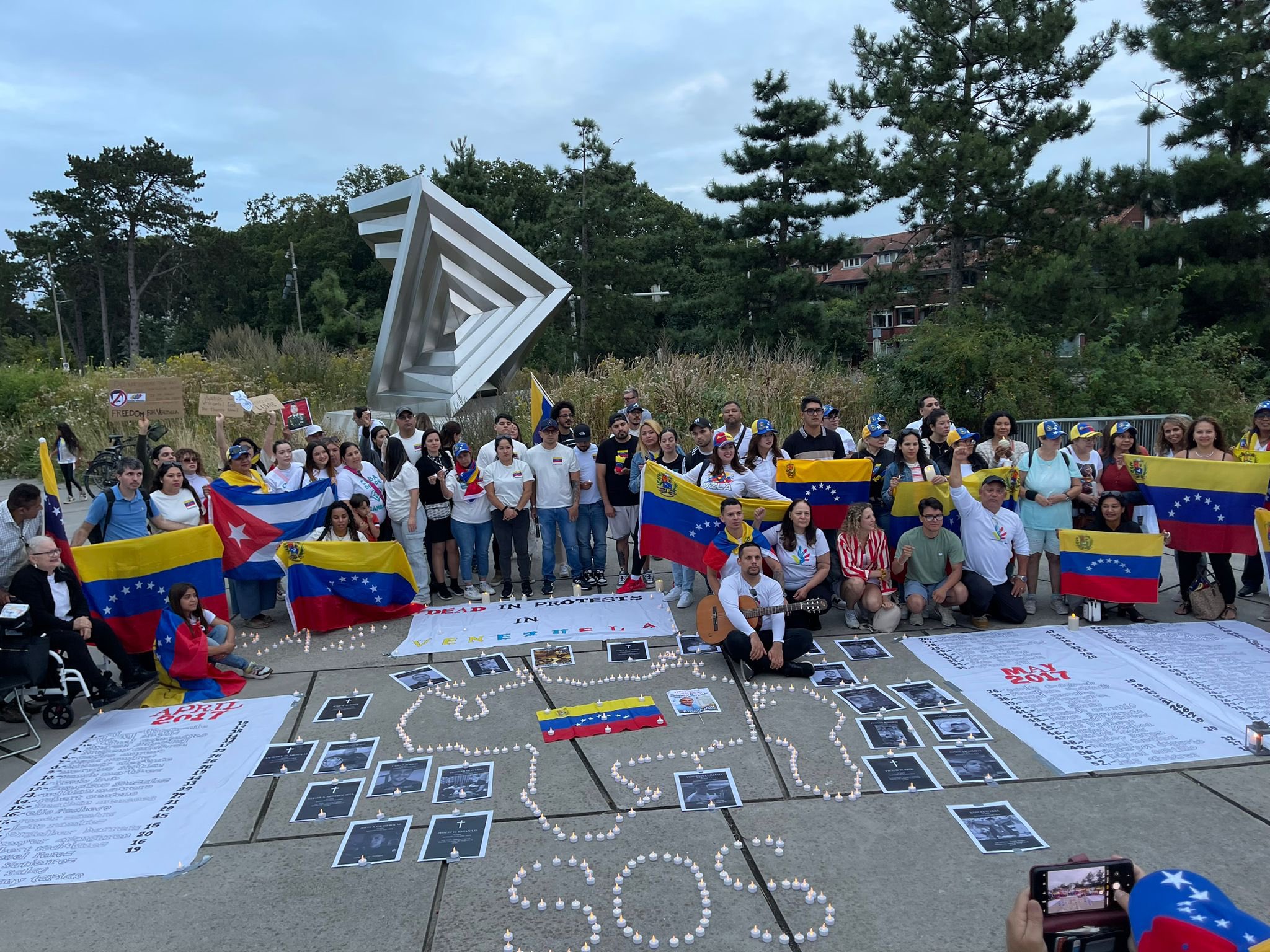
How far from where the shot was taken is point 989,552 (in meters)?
7.59

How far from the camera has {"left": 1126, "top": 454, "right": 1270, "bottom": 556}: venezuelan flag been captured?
763cm

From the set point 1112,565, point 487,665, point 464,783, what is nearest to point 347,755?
point 464,783

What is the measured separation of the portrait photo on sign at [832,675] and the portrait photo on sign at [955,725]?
2.22ft

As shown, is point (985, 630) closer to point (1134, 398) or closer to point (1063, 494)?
point (1063, 494)

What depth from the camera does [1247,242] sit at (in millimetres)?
20844

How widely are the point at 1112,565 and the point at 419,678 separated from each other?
5.82 metres

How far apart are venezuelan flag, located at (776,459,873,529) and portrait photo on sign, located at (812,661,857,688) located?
6.82 ft

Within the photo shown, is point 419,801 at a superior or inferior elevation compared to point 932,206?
inferior

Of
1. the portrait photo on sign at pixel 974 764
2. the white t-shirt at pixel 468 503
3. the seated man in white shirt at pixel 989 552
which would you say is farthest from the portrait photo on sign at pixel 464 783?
the seated man in white shirt at pixel 989 552

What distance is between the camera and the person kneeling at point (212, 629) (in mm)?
6492

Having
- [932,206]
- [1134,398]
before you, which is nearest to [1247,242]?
[932,206]

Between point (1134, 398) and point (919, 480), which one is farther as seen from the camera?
point (1134, 398)

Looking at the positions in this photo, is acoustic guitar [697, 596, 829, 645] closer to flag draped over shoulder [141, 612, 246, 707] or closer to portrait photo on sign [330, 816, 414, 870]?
portrait photo on sign [330, 816, 414, 870]

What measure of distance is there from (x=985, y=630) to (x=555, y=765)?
4043 millimetres
